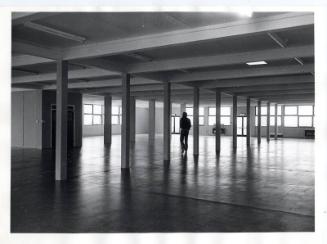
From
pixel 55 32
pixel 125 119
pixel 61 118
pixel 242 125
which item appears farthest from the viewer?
pixel 242 125

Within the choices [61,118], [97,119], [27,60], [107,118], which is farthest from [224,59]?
[97,119]

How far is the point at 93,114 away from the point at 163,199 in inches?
931

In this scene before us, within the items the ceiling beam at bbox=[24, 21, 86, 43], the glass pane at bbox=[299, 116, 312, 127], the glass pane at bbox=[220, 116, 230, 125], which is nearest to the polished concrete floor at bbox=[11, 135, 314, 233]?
the ceiling beam at bbox=[24, 21, 86, 43]

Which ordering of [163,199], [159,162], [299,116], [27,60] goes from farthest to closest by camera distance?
[299,116] < [159,162] < [27,60] < [163,199]

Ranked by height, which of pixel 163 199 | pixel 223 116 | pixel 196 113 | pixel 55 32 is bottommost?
pixel 163 199

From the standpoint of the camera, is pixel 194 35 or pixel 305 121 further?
pixel 305 121

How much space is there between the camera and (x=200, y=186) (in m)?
7.30

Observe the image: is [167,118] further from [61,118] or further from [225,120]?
[225,120]

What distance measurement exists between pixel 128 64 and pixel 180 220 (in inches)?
243

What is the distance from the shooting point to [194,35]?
613 centimetres

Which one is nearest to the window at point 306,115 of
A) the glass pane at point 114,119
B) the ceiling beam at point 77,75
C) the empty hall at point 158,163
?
the glass pane at point 114,119

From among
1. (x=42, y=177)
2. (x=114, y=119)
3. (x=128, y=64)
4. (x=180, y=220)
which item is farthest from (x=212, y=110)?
(x=180, y=220)
